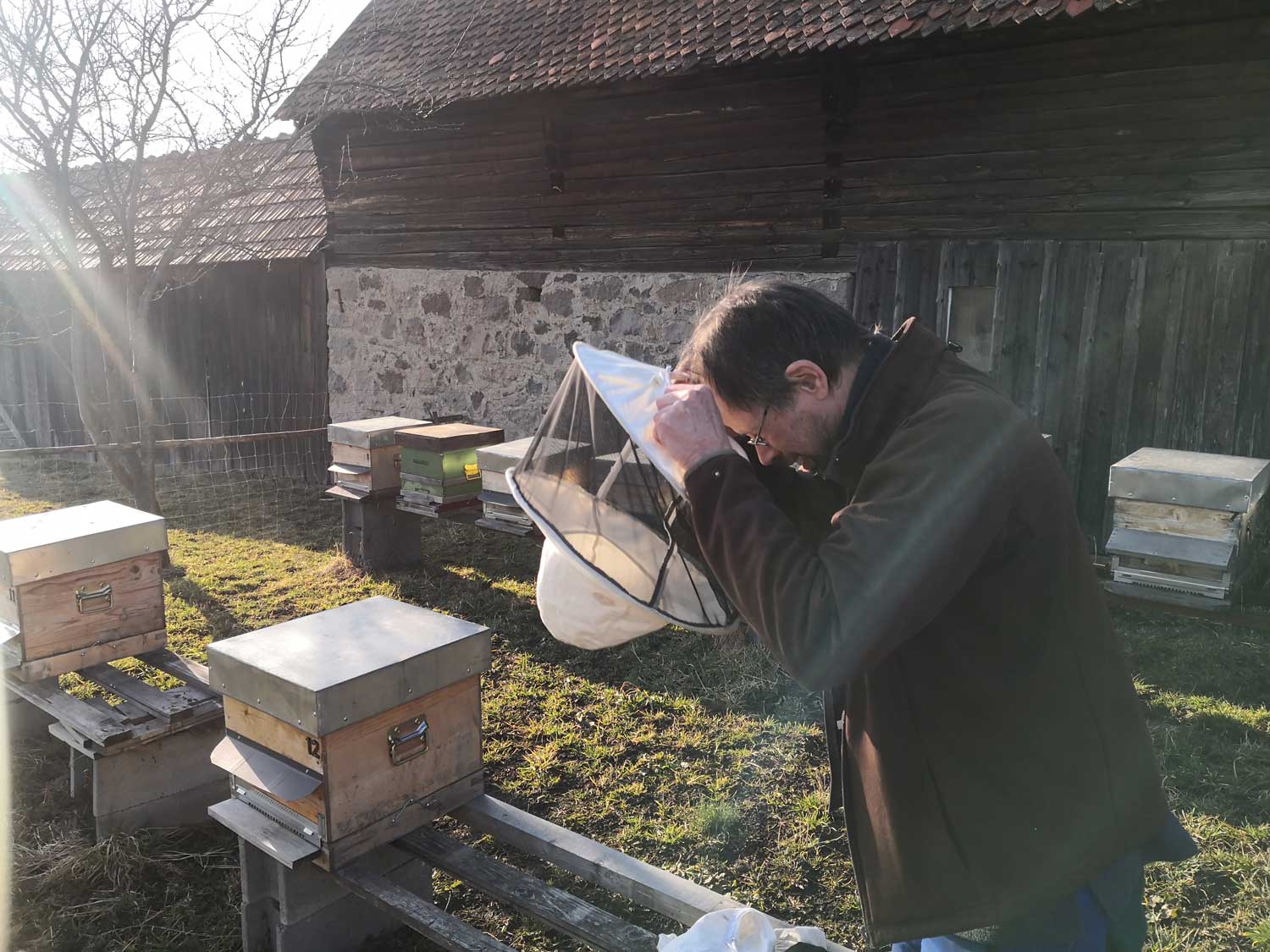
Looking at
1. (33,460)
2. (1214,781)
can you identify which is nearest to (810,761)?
(1214,781)

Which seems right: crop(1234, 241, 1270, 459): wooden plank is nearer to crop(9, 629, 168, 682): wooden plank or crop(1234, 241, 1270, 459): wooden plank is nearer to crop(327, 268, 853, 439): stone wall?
crop(327, 268, 853, 439): stone wall

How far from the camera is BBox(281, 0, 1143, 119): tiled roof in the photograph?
4789 millimetres

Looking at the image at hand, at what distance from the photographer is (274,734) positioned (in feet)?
7.13

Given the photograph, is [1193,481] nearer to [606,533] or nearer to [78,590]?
[606,533]

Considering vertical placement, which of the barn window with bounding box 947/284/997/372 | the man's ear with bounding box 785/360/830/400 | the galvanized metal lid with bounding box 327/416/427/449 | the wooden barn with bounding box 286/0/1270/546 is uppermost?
the wooden barn with bounding box 286/0/1270/546

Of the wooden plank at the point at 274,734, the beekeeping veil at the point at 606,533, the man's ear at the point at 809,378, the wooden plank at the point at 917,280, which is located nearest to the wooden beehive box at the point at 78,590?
the wooden plank at the point at 274,734

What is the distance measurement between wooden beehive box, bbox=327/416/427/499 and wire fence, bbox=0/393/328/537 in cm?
148

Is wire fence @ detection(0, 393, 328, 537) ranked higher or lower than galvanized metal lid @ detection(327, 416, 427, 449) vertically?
lower

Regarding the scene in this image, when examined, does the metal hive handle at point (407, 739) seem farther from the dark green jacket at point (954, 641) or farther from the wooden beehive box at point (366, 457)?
the wooden beehive box at point (366, 457)

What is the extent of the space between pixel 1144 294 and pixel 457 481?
384cm

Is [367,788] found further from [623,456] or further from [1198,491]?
[1198,491]

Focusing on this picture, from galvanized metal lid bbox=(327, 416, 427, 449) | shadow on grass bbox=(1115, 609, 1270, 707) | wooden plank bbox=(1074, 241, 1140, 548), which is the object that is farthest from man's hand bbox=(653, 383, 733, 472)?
wooden plank bbox=(1074, 241, 1140, 548)

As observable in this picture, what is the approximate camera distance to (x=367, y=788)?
7.00ft

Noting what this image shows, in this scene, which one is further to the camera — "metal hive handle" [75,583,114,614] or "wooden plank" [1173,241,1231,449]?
"wooden plank" [1173,241,1231,449]
